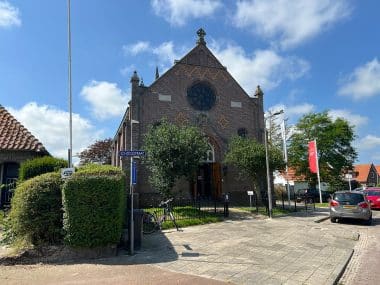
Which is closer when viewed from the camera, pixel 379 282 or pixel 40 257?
pixel 379 282

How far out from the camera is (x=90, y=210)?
879cm

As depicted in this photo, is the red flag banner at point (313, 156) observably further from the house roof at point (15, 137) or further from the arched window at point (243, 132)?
the house roof at point (15, 137)

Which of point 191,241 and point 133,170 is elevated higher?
point 133,170

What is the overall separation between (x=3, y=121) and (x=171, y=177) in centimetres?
942

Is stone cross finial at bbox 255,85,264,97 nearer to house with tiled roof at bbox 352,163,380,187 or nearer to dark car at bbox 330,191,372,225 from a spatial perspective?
dark car at bbox 330,191,372,225

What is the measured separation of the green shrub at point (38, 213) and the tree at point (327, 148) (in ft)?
120

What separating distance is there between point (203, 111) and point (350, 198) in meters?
12.9

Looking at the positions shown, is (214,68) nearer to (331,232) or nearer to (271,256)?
(331,232)

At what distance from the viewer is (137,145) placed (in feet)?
77.3

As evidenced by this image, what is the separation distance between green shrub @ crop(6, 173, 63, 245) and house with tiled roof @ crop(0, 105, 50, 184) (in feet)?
25.5

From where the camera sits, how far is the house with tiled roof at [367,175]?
79.8 meters

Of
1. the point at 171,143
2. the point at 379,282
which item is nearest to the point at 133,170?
the point at 379,282

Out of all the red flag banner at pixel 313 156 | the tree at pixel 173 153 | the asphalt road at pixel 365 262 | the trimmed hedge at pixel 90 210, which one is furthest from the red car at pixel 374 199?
the trimmed hedge at pixel 90 210

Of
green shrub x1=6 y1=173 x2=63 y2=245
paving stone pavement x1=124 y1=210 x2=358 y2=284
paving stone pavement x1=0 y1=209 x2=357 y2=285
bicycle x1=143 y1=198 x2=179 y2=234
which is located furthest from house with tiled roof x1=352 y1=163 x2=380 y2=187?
green shrub x1=6 y1=173 x2=63 y2=245
